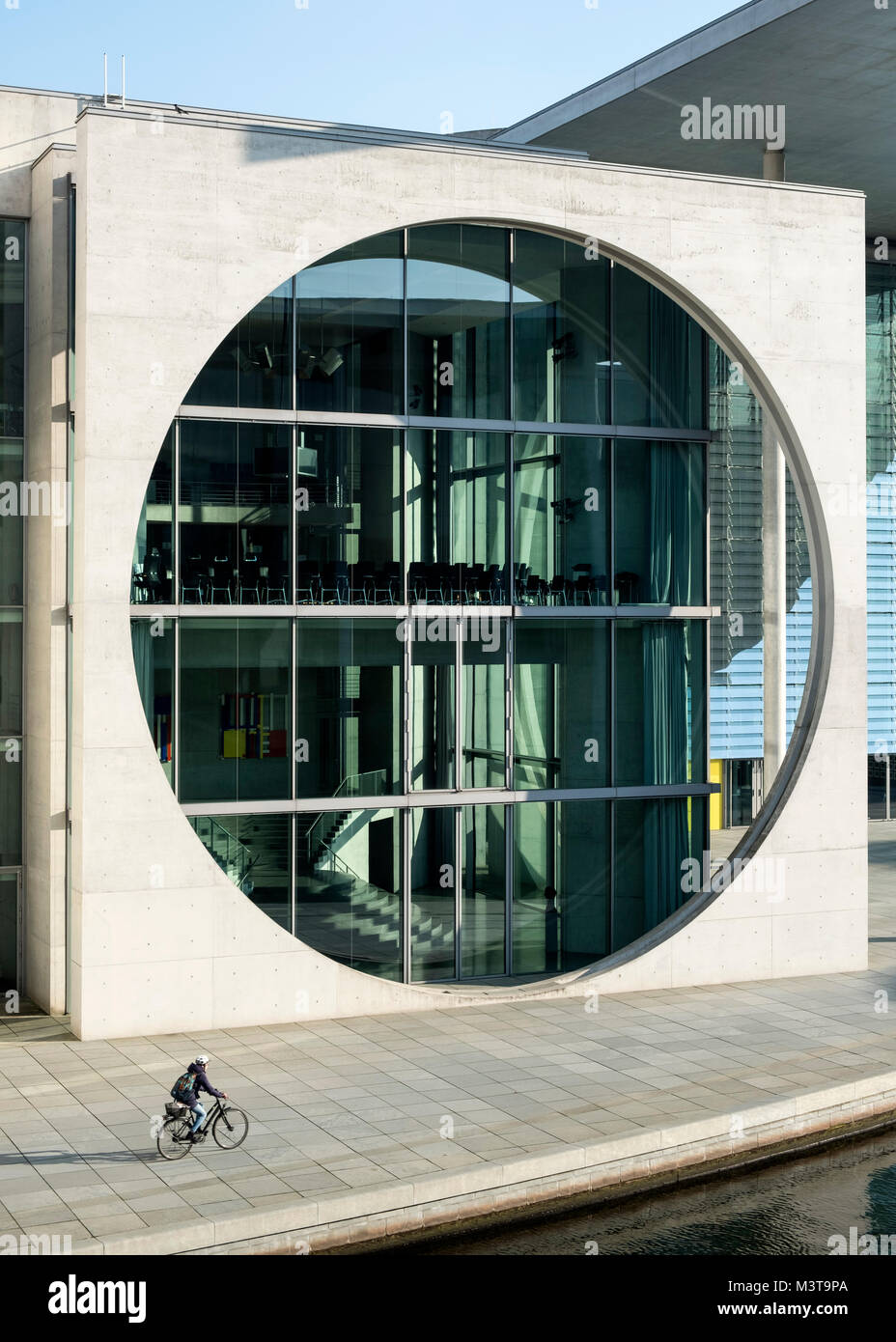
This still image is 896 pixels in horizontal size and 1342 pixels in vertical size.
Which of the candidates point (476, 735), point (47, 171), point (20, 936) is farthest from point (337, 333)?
point (20, 936)

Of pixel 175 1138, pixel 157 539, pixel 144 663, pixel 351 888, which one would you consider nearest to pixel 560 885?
pixel 351 888

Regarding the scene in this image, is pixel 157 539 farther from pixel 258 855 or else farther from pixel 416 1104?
pixel 416 1104

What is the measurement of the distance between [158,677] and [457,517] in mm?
4312

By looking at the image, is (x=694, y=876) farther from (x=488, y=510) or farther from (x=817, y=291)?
(x=817, y=291)

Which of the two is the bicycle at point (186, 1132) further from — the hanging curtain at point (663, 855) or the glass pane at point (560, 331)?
the glass pane at point (560, 331)

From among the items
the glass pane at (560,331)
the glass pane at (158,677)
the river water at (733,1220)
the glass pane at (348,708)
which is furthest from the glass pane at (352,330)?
the river water at (733,1220)

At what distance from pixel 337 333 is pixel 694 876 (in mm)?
8644

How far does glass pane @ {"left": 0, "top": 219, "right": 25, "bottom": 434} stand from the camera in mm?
18703

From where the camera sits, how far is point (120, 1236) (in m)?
11.0

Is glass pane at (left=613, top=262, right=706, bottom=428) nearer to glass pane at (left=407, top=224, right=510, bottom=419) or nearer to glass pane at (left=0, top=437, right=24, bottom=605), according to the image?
glass pane at (left=407, top=224, right=510, bottom=419)

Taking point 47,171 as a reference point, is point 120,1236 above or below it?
below

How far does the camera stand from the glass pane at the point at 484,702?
63.7 ft
